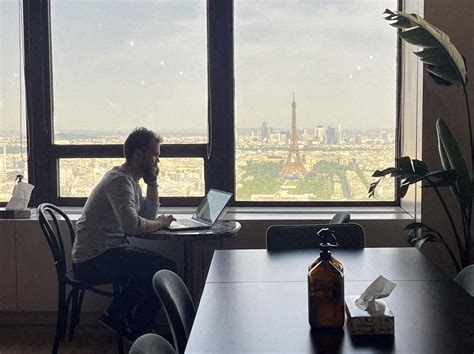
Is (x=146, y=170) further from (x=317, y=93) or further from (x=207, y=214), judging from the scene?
(x=317, y=93)

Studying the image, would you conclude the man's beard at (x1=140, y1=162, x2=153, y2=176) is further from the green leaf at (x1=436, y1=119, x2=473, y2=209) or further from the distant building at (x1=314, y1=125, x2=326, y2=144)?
the green leaf at (x1=436, y1=119, x2=473, y2=209)

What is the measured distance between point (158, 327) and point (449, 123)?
2148 mm

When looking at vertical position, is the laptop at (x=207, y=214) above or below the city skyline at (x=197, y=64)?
below

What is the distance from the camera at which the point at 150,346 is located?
1513 millimetres

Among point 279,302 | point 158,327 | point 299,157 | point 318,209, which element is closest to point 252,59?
point 299,157

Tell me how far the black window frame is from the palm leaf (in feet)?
3.64

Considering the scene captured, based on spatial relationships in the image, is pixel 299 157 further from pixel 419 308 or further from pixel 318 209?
pixel 419 308

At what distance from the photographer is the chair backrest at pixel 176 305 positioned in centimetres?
177

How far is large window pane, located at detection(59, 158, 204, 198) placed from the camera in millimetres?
4355

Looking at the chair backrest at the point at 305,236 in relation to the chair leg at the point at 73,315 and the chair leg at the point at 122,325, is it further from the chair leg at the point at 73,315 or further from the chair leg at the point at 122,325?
the chair leg at the point at 73,315

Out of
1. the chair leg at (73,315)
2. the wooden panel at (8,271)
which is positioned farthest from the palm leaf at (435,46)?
the wooden panel at (8,271)

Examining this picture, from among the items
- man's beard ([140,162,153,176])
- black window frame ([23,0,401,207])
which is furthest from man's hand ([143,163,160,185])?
black window frame ([23,0,401,207])

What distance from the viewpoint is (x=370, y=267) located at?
243 cm

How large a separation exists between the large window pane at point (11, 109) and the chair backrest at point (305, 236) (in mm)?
2268
